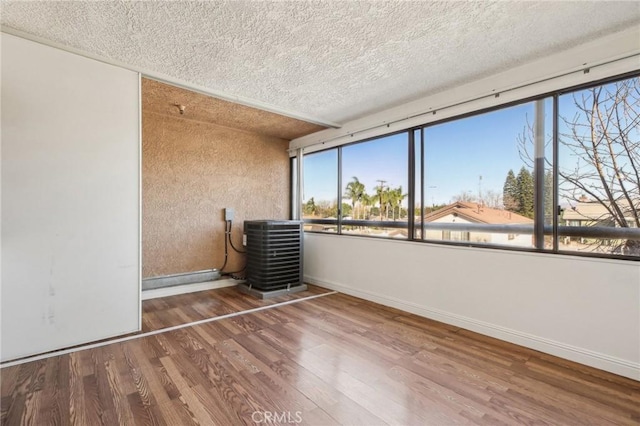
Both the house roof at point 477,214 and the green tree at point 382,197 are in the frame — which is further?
the green tree at point 382,197

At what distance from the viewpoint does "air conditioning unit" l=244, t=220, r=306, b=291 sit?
3.71m

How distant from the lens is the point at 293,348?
2.26 metres

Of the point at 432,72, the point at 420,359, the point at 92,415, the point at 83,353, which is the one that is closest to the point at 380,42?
the point at 432,72

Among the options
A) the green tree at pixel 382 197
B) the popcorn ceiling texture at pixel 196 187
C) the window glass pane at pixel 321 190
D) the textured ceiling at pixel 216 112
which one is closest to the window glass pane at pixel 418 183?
the green tree at pixel 382 197

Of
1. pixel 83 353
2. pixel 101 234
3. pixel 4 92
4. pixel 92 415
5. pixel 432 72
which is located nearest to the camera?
pixel 92 415

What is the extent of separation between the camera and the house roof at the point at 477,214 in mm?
2485

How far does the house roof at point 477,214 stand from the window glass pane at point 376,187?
41 cm

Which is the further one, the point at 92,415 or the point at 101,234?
the point at 101,234

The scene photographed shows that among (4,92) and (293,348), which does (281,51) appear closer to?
(4,92)

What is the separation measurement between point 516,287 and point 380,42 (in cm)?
219

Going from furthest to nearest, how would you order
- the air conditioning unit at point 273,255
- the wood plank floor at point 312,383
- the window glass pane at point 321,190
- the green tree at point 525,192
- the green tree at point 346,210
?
the window glass pane at point 321,190 → the green tree at point 346,210 → the air conditioning unit at point 273,255 → the green tree at point 525,192 → the wood plank floor at point 312,383

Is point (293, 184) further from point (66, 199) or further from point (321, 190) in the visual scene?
point (66, 199)

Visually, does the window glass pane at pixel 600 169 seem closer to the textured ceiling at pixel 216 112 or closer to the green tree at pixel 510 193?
the green tree at pixel 510 193

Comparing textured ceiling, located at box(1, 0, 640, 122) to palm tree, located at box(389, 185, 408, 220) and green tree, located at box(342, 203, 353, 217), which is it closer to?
palm tree, located at box(389, 185, 408, 220)
